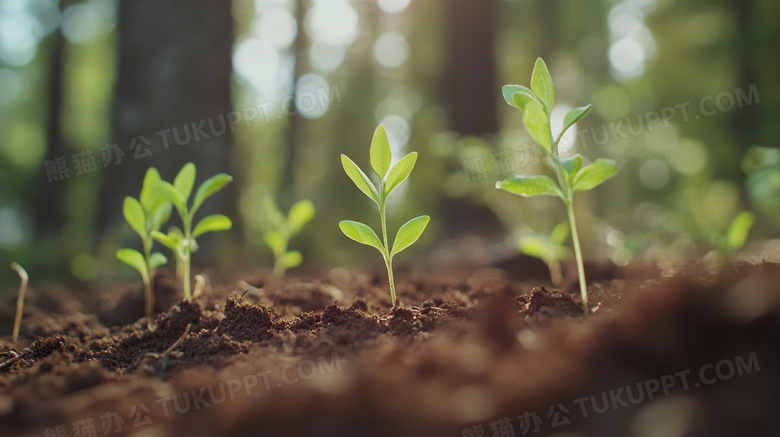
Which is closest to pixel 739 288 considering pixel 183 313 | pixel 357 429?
pixel 357 429

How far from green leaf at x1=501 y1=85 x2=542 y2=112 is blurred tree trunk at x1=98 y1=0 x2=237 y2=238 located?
2999mm

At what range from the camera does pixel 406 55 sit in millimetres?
18594

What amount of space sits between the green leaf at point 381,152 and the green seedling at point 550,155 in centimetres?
33

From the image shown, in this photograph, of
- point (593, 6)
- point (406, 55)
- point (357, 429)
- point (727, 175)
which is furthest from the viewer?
point (406, 55)

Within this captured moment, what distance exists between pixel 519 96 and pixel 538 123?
0.09 m

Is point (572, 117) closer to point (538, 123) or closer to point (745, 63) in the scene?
point (538, 123)

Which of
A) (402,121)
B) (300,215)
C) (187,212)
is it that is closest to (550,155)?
(187,212)

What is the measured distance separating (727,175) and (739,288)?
13010 millimetres

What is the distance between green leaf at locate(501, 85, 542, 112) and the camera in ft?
4.02

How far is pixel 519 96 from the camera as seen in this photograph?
48.6 inches

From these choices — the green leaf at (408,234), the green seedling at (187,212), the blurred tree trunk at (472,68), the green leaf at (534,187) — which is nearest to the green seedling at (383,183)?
the green leaf at (408,234)

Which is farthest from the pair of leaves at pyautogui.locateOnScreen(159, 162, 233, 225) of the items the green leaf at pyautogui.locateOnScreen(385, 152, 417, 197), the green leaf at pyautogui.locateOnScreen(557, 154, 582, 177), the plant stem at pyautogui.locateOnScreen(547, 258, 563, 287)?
the plant stem at pyautogui.locateOnScreen(547, 258, 563, 287)

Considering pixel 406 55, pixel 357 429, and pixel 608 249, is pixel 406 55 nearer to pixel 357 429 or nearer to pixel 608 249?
pixel 608 249

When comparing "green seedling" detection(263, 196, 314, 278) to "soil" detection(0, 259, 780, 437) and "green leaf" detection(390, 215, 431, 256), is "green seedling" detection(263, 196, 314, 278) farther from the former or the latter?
"soil" detection(0, 259, 780, 437)
